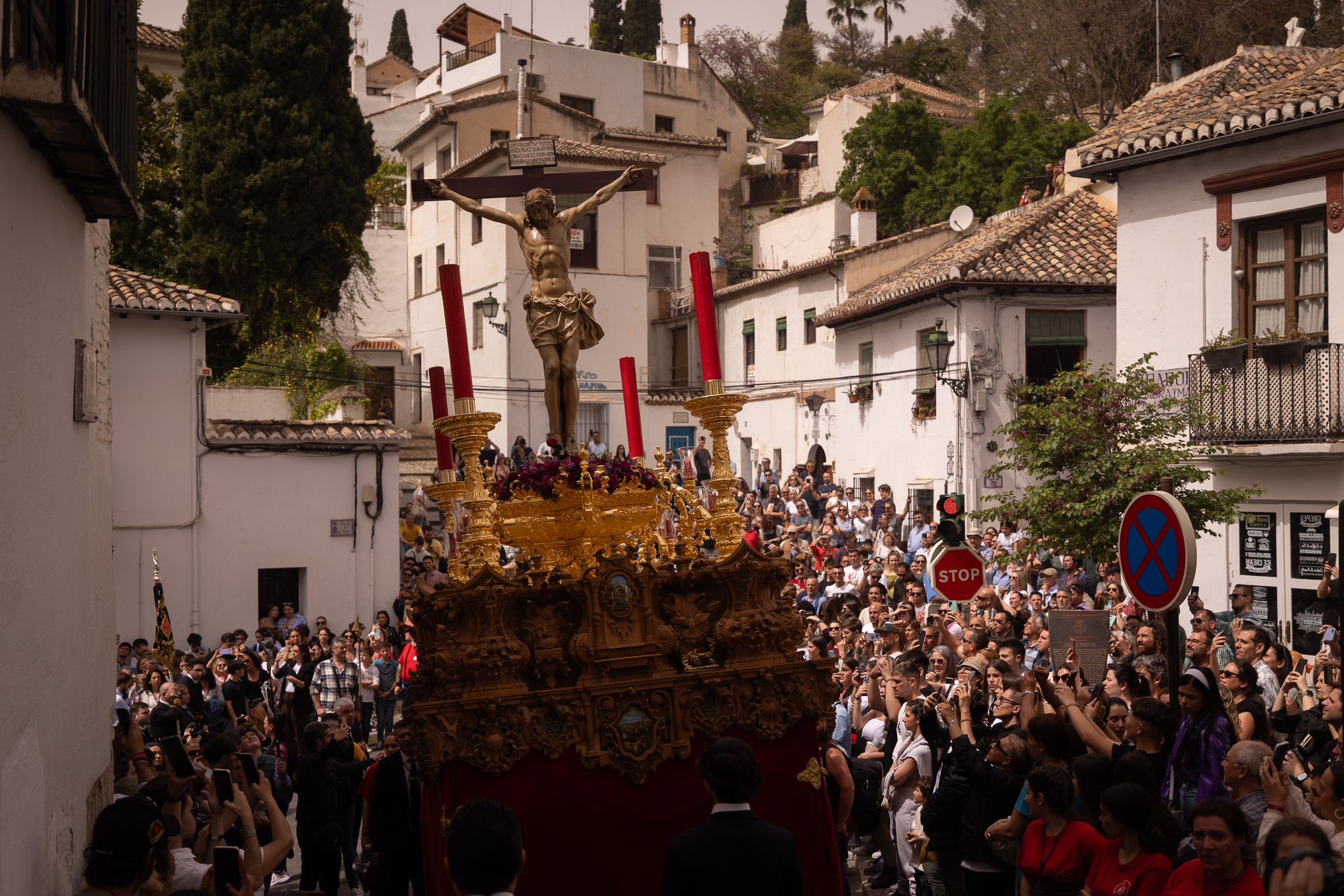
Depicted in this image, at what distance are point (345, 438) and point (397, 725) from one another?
15.1 m

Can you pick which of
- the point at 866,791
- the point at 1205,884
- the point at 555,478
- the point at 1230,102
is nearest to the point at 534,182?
the point at 555,478

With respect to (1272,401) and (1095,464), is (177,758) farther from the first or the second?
(1272,401)

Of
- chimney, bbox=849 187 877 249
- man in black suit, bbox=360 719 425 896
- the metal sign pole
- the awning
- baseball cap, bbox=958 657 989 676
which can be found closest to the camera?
the metal sign pole

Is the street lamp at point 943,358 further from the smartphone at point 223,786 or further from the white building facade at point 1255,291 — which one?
the smartphone at point 223,786

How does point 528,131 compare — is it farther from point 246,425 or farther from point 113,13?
point 113,13

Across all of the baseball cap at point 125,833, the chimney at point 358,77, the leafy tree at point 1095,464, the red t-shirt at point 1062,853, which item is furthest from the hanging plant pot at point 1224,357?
the chimney at point 358,77

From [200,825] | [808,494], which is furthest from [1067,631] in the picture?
[808,494]

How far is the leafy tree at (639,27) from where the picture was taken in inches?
2227

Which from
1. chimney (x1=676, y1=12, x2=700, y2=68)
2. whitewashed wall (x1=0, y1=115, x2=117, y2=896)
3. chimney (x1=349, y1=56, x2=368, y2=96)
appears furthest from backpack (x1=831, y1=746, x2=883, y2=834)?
chimney (x1=349, y1=56, x2=368, y2=96)

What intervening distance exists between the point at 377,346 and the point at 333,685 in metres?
27.0

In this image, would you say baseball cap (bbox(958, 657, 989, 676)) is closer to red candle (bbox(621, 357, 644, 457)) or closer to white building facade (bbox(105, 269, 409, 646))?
red candle (bbox(621, 357, 644, 457))

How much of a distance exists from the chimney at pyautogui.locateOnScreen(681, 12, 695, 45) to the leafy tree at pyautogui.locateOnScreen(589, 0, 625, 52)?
325 inches

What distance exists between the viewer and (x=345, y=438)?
75.2 feet

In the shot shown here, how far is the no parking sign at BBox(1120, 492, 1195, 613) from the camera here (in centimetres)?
666
